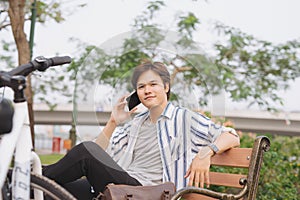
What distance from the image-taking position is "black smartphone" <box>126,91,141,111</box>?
2848 mm

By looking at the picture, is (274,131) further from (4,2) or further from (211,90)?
(211,90)

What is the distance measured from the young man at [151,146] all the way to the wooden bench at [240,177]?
0.22ft

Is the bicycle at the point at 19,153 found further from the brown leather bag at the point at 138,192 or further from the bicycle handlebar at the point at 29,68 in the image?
the brown leather bag at the point at 138,192

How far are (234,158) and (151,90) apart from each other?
1.46ft

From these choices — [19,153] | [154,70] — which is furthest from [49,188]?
[154,70]

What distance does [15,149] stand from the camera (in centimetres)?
199

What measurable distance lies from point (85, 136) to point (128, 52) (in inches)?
17.5

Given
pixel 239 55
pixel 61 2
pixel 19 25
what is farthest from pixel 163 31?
pixel 239 55

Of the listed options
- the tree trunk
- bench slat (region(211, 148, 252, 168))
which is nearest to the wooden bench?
bench slat (region(211, 148, 252, 168))

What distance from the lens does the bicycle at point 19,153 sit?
1.92 metres

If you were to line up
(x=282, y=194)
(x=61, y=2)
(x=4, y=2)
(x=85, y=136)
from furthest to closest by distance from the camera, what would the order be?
(x=61, y=2) → (x=4, y=2) → (x=282, y=194) → (x=85, y=136)

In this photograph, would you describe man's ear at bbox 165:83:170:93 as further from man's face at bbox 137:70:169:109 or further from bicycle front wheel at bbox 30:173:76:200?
bicycle front wheel at bbox 30:173:76:200

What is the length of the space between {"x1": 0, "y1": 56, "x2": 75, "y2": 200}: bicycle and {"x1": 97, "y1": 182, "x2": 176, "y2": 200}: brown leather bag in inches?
17.6

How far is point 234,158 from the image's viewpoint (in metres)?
2.75
